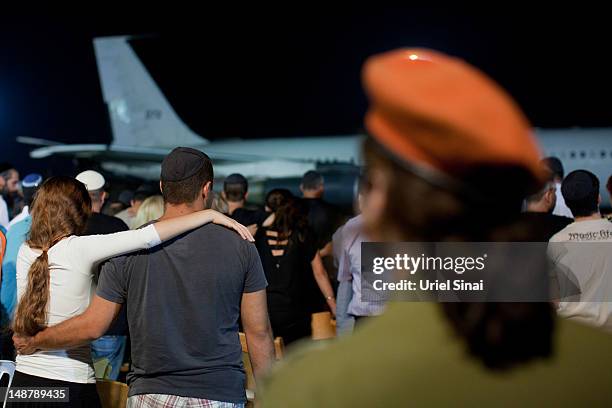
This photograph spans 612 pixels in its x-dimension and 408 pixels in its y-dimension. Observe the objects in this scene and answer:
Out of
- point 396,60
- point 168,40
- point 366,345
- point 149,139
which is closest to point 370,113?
point 396,60

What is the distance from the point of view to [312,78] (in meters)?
29.0

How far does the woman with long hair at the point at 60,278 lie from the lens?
9.10 feet

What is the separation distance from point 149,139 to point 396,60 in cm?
2143

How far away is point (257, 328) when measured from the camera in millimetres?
2775

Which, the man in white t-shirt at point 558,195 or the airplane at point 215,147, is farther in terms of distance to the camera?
the airplane at point 215,147

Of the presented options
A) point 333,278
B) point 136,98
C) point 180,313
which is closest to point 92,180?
point 180,313

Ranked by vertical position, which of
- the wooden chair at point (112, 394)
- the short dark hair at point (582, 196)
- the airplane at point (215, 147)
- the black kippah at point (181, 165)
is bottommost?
the airplane at point (215, 147)

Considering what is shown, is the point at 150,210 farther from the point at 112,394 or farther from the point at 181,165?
the point at 181,165

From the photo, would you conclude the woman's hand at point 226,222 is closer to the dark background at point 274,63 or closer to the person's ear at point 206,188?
the person's ear at point 206,188

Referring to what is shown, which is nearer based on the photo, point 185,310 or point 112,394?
point 185,310

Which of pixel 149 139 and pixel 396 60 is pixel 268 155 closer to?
pixel 149 139

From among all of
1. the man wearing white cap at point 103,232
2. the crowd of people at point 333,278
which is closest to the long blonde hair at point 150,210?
the crowd of people at point 333,278

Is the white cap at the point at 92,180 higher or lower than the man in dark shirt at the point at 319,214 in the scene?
higher

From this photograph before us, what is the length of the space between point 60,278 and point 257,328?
81 cm
